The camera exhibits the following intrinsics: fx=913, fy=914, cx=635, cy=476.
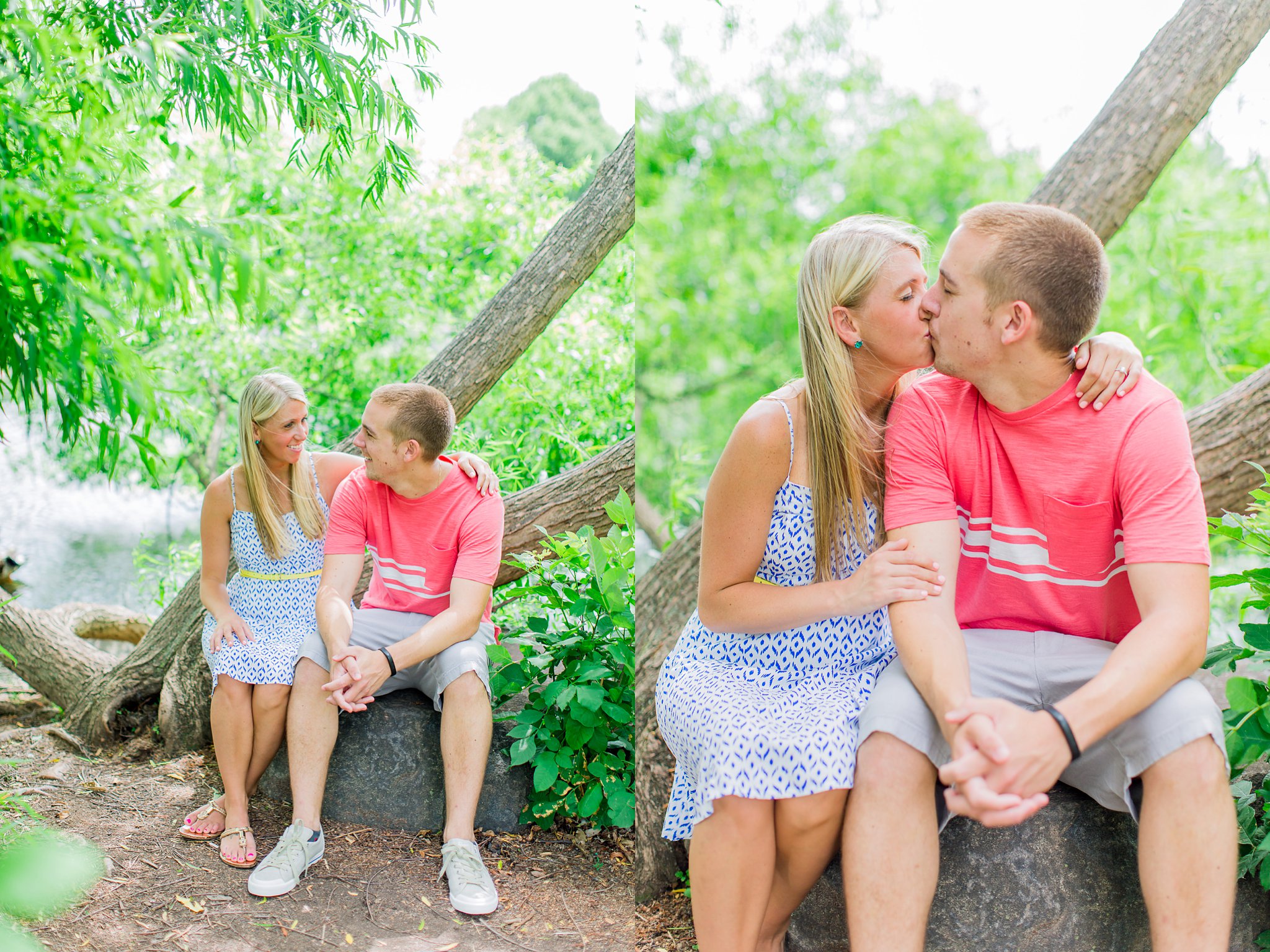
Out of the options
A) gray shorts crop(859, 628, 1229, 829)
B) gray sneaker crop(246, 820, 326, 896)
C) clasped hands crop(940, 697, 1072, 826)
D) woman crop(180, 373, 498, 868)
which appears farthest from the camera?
woman crop(180, 373, 498, 868)

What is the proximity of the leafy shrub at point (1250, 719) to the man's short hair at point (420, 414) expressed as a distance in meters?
1.76

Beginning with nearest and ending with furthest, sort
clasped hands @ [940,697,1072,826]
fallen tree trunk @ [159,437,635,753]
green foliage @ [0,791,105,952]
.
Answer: clasped hands @ [940,697,1072,826] < green foliage @ [0,791,105,952] < fallen tree trunk @ [159,437,635,753]

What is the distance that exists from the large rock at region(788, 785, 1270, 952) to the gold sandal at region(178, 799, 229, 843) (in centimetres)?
148

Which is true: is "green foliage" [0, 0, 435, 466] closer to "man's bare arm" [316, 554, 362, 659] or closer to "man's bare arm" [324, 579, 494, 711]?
"man's bare arm" [316, 554, 362, 659]

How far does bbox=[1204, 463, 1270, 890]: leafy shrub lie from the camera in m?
1.74

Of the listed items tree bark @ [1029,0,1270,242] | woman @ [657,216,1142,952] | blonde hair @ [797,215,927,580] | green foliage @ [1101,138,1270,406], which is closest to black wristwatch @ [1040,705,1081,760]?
woman @ [657,216,1142,952]

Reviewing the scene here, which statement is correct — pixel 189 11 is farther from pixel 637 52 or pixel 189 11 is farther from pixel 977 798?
pixel 977 798

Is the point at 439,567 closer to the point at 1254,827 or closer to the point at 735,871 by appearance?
the point at 735,871

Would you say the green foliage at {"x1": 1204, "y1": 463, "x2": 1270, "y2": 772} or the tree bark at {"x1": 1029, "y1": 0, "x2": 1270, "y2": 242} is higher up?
the tree bark at {"x1": 1029, "y1": 0, "x2": 1270, "y2": 242}

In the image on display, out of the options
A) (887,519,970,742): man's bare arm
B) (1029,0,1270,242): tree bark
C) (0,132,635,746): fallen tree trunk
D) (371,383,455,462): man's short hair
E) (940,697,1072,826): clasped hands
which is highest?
(1029,0,1270,242): tree bark

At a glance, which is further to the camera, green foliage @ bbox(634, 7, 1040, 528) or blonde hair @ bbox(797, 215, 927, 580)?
green foliage @ bbox(634, 7, 1040, 528)

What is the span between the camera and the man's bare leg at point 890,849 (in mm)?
1451

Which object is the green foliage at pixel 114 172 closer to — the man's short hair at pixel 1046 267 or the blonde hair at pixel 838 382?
the blonde hair at pixel 838 382

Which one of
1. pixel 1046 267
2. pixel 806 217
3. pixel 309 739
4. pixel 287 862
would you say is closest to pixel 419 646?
pixel 309 739
